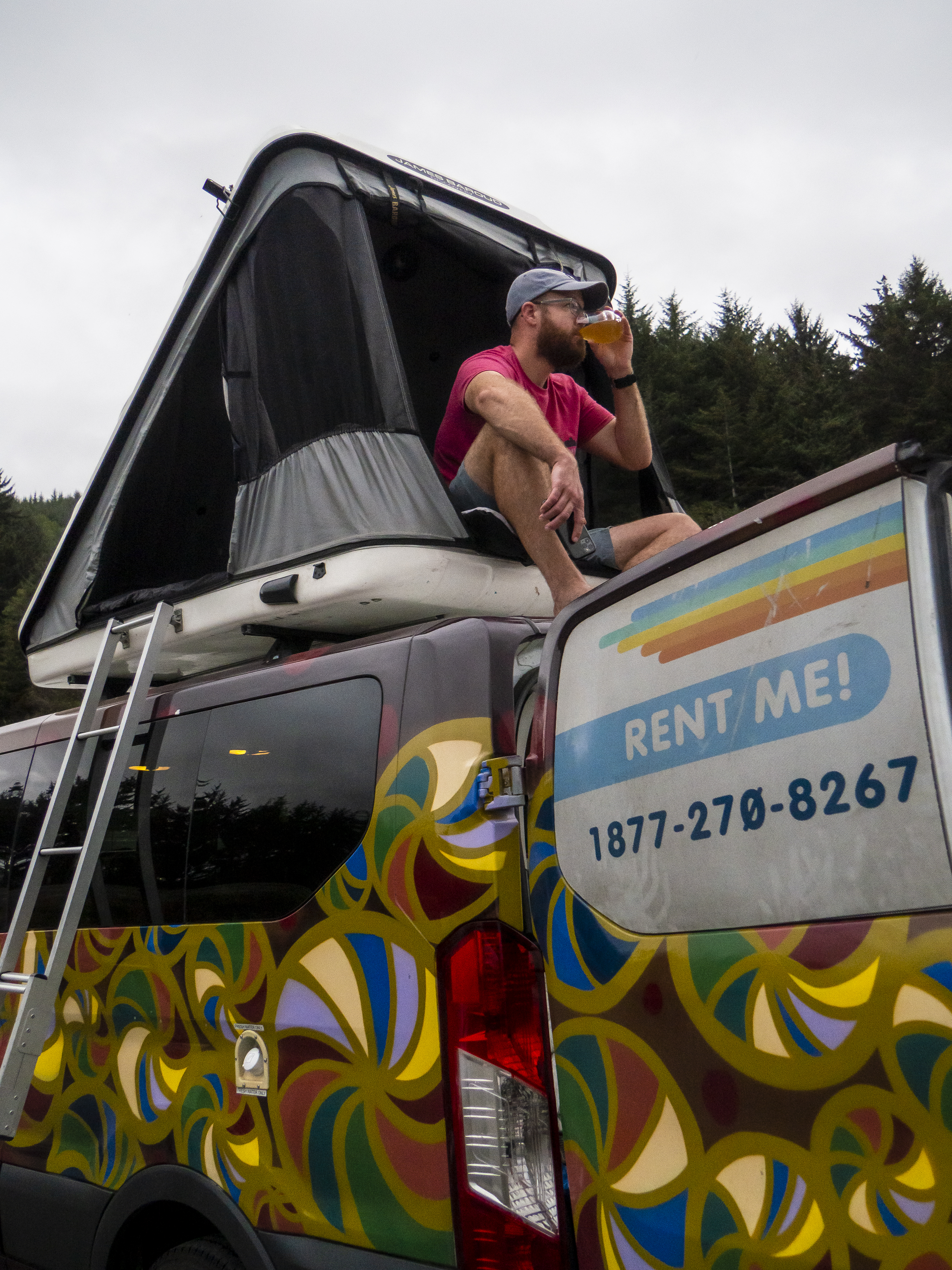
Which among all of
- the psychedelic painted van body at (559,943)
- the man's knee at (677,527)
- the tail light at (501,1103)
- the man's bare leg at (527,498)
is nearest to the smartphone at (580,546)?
the man's bare leg at (527,498)

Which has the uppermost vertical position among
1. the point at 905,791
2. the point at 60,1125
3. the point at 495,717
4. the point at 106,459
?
the point at 106,459

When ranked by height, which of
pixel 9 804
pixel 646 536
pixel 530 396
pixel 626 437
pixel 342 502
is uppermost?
pixel 626 437

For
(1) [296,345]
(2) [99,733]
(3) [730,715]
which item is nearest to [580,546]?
(1) [296,345]

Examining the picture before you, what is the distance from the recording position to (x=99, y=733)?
10.6 ft

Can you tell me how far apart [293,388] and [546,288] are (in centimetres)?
88

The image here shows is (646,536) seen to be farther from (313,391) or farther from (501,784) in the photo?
(501,784)

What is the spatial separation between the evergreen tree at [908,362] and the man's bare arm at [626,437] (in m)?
31.9

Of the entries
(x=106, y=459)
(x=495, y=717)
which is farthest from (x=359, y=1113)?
(x=106, y=459)

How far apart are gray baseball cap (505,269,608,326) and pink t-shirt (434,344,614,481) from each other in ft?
0.49

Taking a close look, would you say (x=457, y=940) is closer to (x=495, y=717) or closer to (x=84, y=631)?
(x=495, y=717)

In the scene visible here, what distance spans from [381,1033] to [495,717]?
2.10 ft

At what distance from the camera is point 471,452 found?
11.2 ft

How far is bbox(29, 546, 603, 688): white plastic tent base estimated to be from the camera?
3.07m

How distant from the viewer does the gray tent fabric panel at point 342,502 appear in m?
3.23
